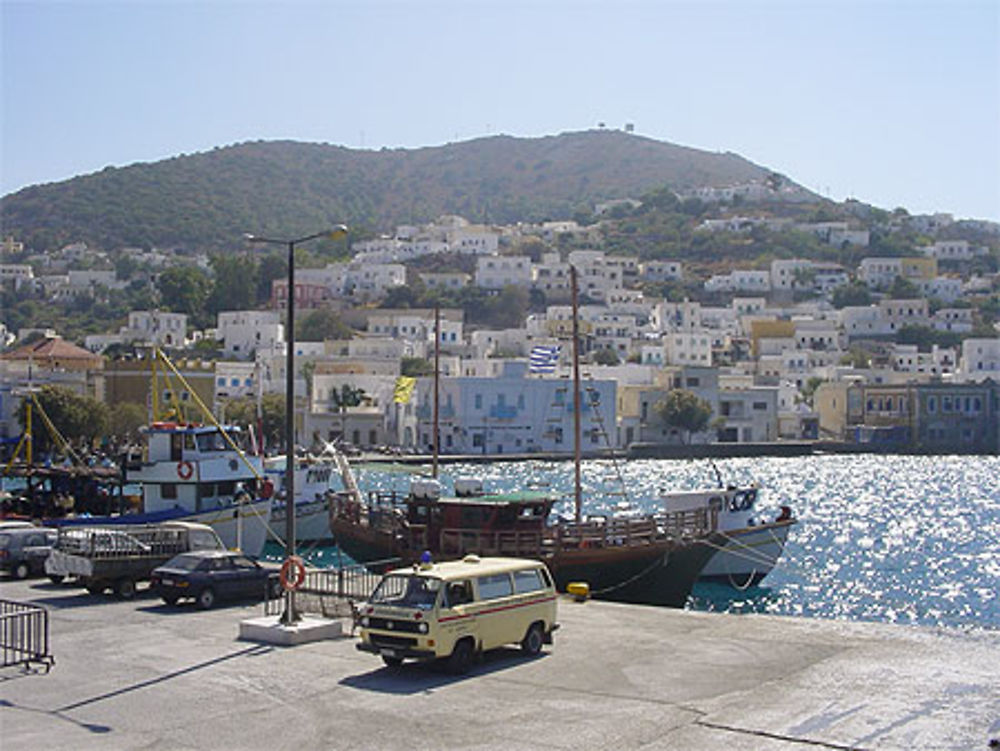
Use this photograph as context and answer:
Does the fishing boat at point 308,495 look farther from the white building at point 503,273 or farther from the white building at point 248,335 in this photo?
the white building at point 503,273

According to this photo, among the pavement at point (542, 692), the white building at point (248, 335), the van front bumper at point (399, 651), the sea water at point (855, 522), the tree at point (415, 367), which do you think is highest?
the white building at point (248, 335)

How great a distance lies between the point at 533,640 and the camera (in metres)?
16.7

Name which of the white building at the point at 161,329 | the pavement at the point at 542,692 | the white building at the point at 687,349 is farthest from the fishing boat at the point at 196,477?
the white building at the point at 687,349

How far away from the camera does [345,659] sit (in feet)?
53.7

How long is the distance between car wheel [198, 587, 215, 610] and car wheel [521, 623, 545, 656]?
19.2 ft

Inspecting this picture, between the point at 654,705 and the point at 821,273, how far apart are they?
18886cm

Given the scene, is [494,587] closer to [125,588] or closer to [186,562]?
[186,562]

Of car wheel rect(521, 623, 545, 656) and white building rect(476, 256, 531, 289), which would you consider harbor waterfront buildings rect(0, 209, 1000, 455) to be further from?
car wheel rect(521, 623, 545, 656)

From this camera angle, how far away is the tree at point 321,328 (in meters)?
142

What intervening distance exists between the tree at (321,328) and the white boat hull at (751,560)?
105396 mm

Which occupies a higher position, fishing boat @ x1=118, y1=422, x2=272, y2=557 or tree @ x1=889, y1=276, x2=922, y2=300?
tree @ x1=889, y1=276, x2=922, y2=300

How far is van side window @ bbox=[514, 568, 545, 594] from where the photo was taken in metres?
16.5

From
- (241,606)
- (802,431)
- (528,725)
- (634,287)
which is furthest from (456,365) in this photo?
(528,725)

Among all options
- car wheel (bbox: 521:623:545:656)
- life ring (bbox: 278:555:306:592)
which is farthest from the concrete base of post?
car wheel (bbox: 521:623:545:656)
